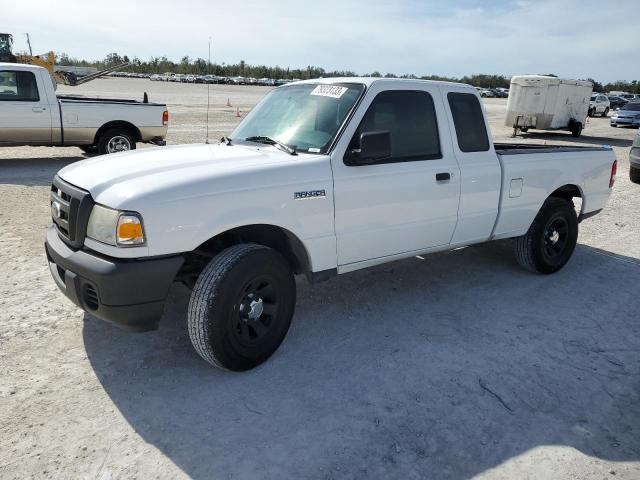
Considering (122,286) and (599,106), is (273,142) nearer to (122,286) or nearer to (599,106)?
(122,286)

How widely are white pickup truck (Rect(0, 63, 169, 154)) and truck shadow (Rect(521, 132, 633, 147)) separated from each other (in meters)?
17.6

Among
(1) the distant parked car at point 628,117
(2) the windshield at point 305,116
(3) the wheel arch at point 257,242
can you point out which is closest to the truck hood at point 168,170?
(2) the windshield at point 305,116

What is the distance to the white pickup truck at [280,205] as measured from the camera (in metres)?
3.24

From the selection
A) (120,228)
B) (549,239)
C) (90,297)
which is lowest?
(549,239)

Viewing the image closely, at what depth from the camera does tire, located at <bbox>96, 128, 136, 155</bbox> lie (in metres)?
11.4

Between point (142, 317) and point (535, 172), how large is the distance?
410 centimetres

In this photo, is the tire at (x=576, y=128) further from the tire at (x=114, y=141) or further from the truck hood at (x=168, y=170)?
the truck hood at (x=168, y=170)

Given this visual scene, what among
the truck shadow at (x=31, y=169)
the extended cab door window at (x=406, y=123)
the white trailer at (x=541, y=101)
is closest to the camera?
the extended cab door window at (x=406, y=123)

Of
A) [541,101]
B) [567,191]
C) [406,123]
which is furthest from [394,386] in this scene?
[541,101]

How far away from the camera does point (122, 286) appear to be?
3137mm

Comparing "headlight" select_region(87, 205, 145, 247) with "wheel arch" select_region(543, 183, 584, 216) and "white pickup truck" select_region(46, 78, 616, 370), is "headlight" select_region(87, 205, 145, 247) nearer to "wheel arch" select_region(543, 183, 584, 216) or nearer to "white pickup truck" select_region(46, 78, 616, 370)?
"white pickup truck" select_region(46, 78, 616, 370)

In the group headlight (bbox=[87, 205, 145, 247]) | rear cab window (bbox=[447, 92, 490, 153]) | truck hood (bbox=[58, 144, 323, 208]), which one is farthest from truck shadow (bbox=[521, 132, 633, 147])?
headlight (bbox=[87, 205, 145, 247])

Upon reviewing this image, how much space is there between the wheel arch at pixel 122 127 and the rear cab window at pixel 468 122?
8.75 m

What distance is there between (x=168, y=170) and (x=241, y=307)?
3.41 ft
